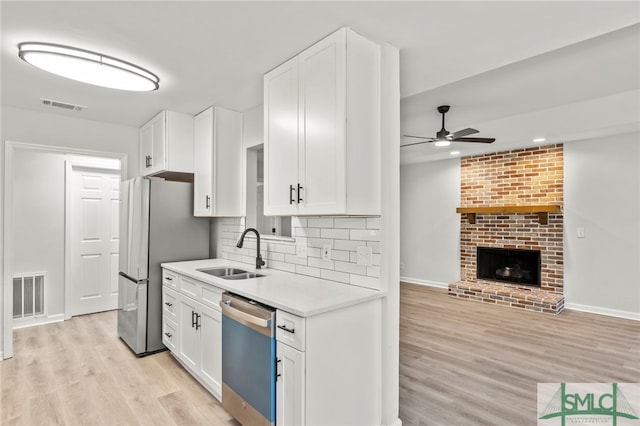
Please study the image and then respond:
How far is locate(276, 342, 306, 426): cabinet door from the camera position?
171 cm

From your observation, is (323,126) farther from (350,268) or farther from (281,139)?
(350,268)

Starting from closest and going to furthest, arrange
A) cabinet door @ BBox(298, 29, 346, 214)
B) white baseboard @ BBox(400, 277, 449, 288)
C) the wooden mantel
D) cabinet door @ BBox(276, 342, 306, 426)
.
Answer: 1. cabinet door @ BBox(276, 342, 306, 426)
2. cabinet door @ BBox(298, 29, 346, 214)
3. the wooden mantel
4. white baseboard @ BBox(400, 277, 449, 288)

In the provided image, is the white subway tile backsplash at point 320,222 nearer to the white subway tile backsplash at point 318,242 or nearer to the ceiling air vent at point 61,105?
the white subway tile backsplash at point 318,242

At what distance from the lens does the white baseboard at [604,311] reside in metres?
4.47

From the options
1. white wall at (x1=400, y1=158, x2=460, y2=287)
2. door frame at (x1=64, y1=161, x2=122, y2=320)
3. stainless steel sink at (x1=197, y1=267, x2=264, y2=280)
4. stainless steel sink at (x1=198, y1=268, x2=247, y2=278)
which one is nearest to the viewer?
stainless steel sink at (x1=197, y1=267, x2=264, y2=280)

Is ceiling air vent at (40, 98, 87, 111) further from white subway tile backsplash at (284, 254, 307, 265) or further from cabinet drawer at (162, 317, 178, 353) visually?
white subway tile backsplash at (284, 254, 307, 265)

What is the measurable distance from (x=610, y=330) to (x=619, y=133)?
2484 millimetres

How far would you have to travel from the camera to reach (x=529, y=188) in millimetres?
5348

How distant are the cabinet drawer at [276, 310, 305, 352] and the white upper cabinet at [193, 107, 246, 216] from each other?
1.82 metres

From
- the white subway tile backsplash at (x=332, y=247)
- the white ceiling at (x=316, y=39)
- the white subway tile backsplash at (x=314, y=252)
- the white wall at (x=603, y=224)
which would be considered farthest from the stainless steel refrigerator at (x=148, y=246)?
the white wall at (x=603, y=224)

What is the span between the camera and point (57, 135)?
11.8ft

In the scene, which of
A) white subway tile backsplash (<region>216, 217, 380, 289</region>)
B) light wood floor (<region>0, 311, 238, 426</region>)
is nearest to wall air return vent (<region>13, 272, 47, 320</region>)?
light wood floor (<region>0, 311, 238, 426</region>)

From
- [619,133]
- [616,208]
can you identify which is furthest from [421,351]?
[619,133]

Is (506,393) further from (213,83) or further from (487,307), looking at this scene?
(213,83)
